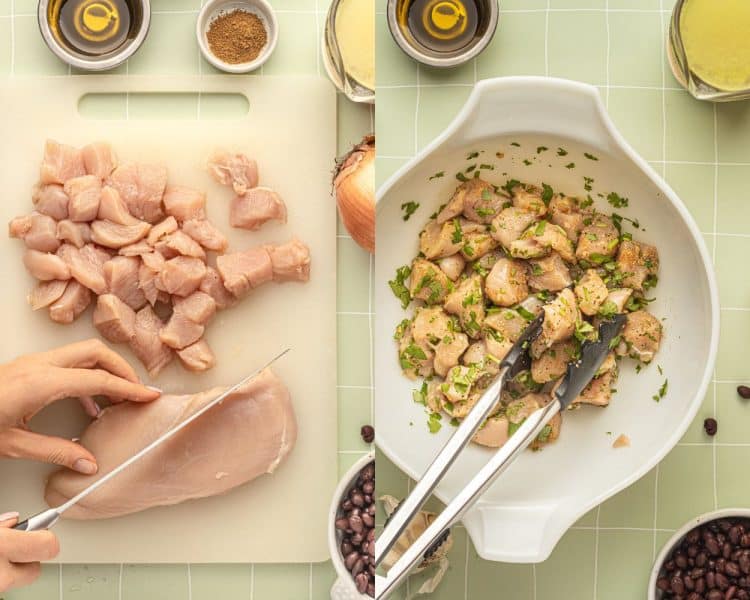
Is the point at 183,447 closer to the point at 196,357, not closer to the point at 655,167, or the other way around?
the point at 196,357

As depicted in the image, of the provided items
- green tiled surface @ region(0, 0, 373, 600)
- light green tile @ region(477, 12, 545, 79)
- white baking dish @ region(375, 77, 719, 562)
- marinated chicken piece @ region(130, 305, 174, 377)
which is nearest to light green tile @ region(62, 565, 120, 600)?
green tiled surface @ region(0, 0, 373, 600)

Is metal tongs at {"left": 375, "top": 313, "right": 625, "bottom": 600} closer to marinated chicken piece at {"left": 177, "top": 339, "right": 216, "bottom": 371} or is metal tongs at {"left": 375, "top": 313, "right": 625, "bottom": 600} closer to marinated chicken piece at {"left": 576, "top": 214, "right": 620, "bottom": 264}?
marinated chicken piece at {"left": 576, "top": 214, "right": 620, "bottom": 264}

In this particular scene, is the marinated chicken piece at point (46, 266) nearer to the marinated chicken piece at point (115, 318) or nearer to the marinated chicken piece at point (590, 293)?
the marinated chicken piece at point (115, 318)

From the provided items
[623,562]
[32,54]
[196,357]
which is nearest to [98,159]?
[32,54]

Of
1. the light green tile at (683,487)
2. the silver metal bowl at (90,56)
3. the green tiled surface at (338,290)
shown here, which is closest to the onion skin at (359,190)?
the green tiled surface at (338,290)

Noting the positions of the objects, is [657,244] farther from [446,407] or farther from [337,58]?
[337,58]

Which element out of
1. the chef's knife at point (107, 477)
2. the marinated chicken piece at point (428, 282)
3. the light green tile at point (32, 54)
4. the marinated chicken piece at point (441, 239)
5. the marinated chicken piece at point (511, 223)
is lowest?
the chef's knife at point (107, 477)
